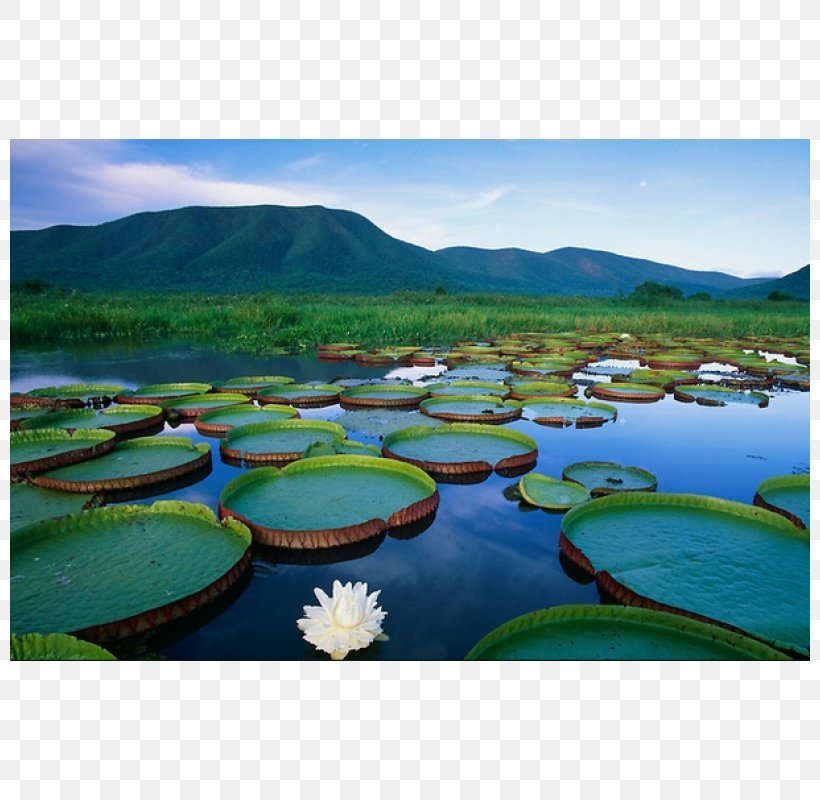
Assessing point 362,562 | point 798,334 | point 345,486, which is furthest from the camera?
point 798,334

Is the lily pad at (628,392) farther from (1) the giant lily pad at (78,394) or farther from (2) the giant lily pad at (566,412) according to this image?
(1) the giant lily pad at (78,394)

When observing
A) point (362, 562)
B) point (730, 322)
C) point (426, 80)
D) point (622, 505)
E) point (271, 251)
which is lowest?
point (362, 562)

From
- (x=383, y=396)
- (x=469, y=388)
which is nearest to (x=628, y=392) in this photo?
(x=469, y=388)

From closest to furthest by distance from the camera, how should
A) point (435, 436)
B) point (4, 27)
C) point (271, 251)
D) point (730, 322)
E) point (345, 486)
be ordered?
point (4, 27), point (345, 486), point (435, 436), point (730, 322), point (271, 251)

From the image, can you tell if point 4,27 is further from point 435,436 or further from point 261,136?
point 435,436

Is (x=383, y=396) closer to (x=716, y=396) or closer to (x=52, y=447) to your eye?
(x=52, y=447)

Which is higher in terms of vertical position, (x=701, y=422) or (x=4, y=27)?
(x=4, y=27)

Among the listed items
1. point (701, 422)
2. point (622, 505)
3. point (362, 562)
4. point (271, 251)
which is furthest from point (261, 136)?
point (271, 251)
